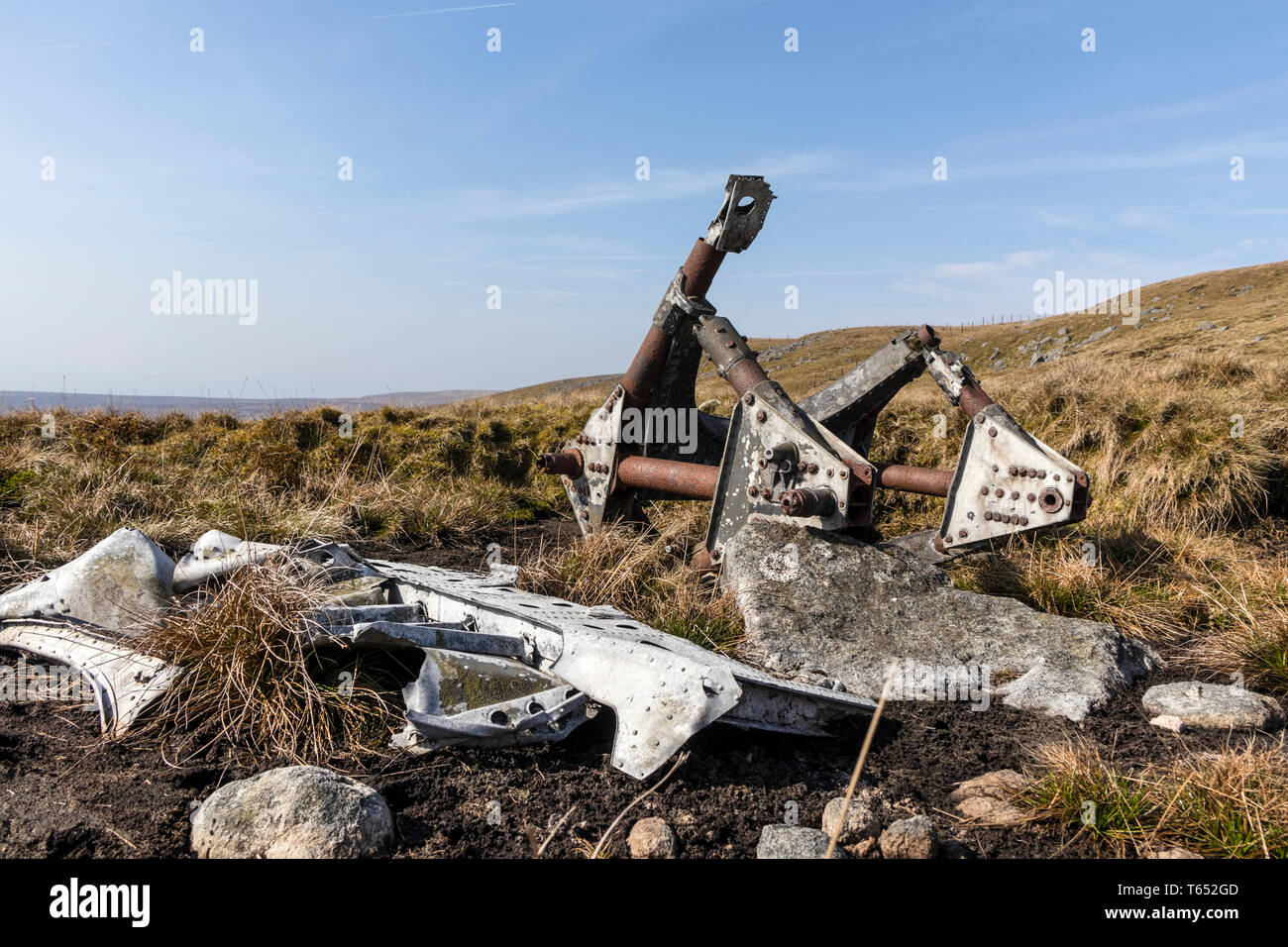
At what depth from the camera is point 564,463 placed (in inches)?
290

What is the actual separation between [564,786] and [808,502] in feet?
8.87

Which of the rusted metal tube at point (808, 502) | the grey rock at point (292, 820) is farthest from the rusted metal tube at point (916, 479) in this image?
the grey rock at point (292, 820)

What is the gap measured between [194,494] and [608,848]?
711 cm

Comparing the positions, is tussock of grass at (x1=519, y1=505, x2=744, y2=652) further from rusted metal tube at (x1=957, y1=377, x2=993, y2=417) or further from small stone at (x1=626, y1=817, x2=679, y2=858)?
rusted metal tube at (x1=957, y1=377, x2=993, y2=417)

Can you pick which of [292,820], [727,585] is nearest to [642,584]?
[727,585]

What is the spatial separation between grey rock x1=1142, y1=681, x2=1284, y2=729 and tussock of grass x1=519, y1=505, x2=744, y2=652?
2189mm

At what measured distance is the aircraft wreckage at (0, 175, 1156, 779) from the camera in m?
3.54

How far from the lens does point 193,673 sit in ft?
12.4

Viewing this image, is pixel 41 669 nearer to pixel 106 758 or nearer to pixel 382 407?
pixel 106 758

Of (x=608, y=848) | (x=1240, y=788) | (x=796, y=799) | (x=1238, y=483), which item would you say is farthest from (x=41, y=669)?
(x=1238, y=483)

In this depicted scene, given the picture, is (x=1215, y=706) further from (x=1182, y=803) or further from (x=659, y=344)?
(x=659, y=344)

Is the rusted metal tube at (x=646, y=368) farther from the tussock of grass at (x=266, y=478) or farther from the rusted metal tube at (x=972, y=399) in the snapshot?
the tussock of grass at (x=266, y=478)

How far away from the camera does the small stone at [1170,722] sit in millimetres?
3965

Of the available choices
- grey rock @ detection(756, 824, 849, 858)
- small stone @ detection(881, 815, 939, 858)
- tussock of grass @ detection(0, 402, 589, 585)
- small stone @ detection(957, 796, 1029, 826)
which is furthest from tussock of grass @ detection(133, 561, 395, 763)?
small stone @ detection(957, 796, 1029, 826)
